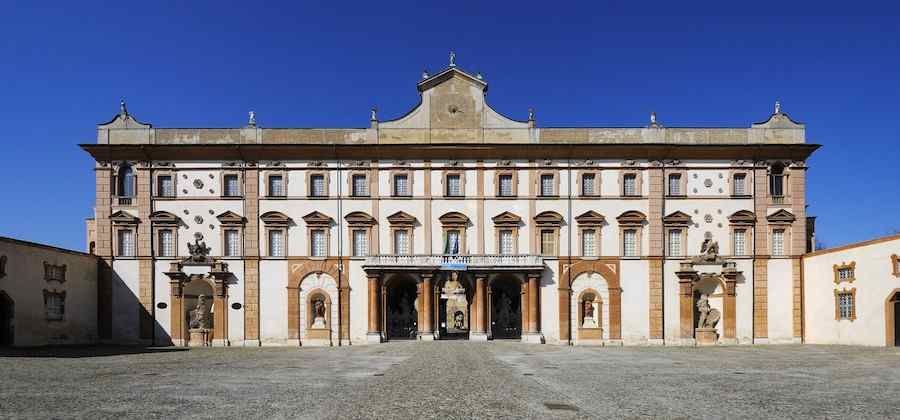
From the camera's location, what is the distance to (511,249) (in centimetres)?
4581

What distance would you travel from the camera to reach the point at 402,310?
48.7 meters

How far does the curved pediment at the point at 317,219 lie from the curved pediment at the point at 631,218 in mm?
17034

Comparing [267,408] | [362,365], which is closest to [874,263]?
[362,365]

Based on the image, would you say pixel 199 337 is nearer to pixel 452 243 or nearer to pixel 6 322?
pixel 6 322

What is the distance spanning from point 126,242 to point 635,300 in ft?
98.6

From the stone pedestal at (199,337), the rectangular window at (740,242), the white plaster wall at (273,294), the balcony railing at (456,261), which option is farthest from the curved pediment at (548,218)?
the stone pedestal at (199,337)

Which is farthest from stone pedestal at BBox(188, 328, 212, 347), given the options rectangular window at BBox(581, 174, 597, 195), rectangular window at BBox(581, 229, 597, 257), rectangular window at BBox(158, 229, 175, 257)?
rectangular window at BBox(581, 174, 597, 195)

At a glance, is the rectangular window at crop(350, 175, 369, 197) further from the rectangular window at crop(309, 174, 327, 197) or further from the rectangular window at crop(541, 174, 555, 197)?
the rectangular window at crop(541, 174, 555, 197)

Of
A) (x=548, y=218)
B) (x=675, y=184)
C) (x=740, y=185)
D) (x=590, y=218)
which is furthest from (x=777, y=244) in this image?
(x=548, y=218)

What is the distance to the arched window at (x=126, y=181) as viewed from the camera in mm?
45938

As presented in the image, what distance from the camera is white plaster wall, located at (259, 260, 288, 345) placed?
150ft

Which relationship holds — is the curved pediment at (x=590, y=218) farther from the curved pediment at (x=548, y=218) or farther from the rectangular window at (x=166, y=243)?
the rectangular window at (x=166, y=243)

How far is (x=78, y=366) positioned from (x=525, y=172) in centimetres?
2733

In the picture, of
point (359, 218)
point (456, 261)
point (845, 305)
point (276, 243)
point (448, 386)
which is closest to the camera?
point (448, 386)
